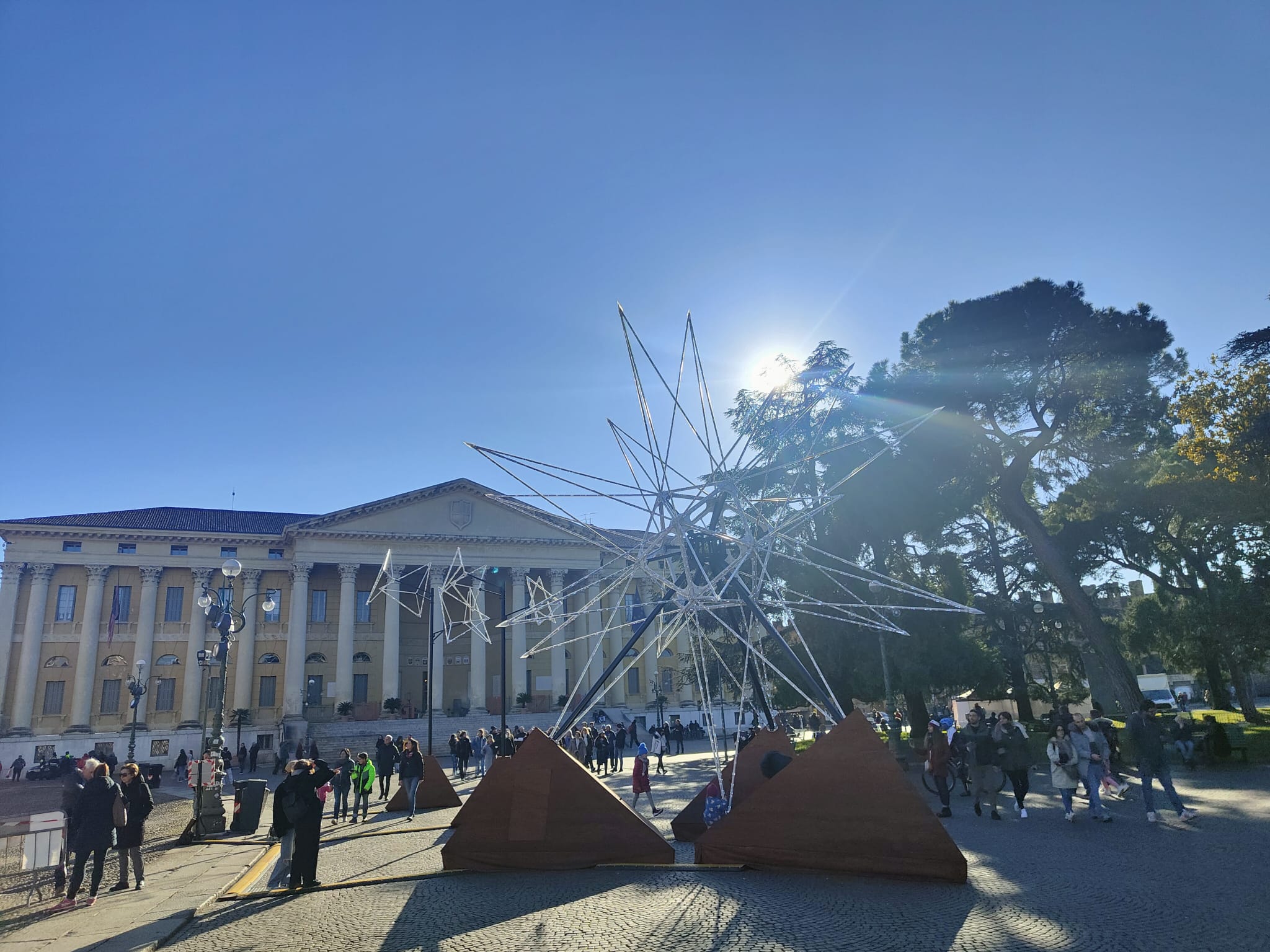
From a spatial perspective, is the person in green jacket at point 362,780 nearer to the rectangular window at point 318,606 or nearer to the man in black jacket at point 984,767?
the man in black jacket at point 984,767

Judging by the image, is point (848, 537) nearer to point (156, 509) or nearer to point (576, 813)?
point (576, 813)

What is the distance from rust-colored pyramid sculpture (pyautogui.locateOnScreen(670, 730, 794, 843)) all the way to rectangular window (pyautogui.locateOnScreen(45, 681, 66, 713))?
4724cm

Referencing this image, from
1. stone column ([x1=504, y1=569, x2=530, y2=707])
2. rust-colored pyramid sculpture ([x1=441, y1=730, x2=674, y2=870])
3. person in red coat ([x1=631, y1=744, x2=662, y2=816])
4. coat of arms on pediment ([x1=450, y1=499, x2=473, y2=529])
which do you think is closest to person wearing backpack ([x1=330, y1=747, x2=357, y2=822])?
person in red coat ([x1=631, y1=744, x2=662, y2=816])

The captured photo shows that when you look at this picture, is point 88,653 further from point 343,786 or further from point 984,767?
point 984,767

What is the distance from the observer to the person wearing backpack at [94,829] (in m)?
8.68

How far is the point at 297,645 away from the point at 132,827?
4038 cm

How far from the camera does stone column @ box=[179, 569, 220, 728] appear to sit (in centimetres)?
4531

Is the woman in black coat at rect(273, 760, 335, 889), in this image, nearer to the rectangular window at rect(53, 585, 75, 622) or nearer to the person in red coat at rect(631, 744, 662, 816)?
the person in red coat at rect(631, 744, 662, 816)

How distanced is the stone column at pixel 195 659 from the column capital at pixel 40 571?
7240 millimetres

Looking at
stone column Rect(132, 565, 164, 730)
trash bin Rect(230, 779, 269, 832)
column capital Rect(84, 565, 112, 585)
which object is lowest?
trash bin Rect(230, 779, 269, 832)

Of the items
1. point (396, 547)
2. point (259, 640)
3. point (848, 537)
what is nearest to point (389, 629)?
point (396, 547)

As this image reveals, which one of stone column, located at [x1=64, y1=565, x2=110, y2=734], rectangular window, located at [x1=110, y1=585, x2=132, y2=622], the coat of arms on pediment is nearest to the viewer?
stone column, located at [x1=64, y1=565, x2=110, y2=734]

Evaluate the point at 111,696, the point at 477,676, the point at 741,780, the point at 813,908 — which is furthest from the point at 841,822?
the point at 111,696

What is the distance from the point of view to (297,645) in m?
47.0
